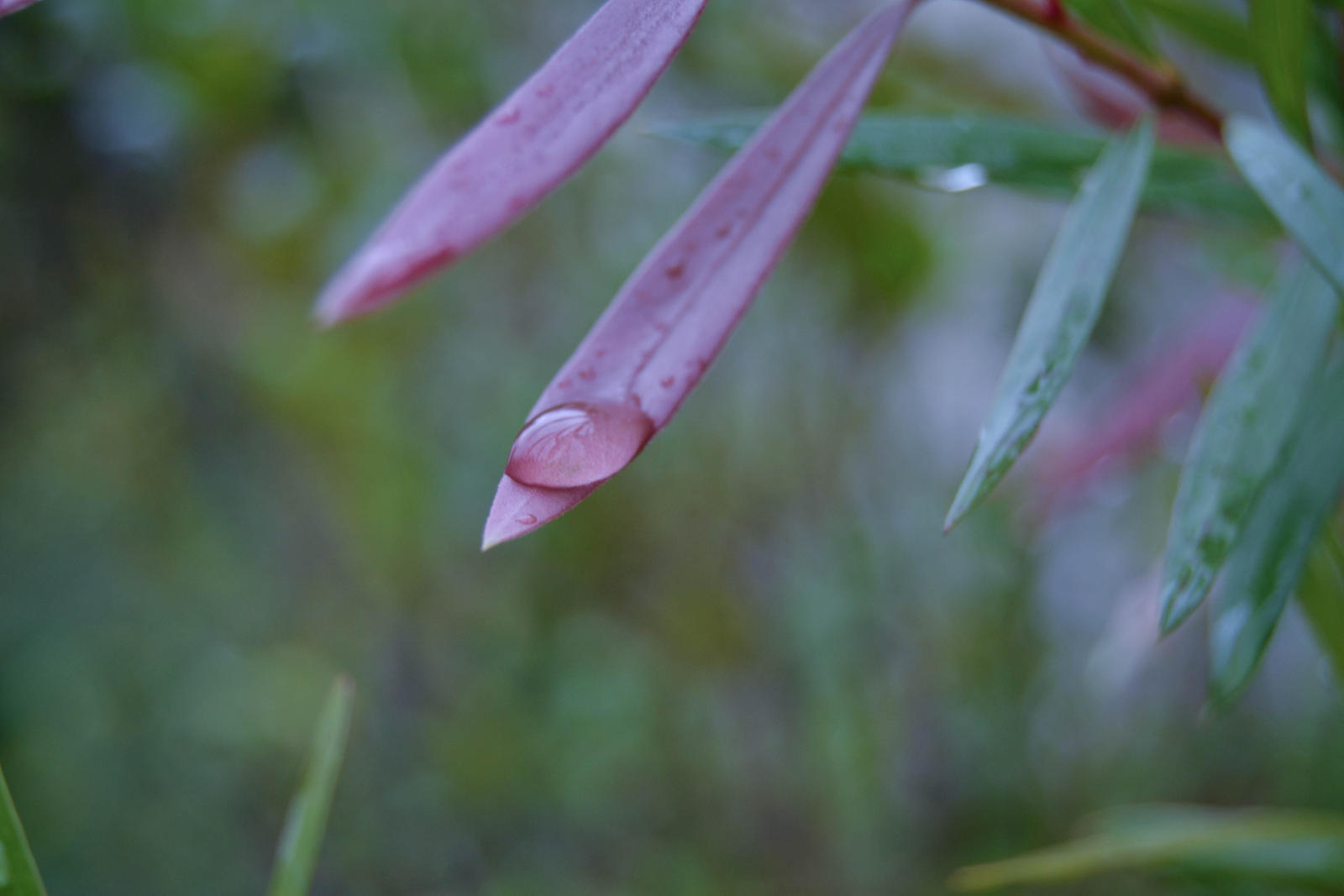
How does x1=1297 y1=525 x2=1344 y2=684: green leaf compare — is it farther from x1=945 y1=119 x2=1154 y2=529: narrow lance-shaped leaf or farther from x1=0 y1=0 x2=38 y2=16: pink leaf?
x1=0 y1=0 x2=38 y2=16: pink leaf

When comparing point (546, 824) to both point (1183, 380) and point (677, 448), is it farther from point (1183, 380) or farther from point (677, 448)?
point (1183, 380)

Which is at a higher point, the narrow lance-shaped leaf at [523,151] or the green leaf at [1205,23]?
the narrow lance-shaped leaf at [523,151]

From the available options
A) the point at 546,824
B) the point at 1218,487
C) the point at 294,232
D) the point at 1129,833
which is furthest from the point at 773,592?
the point at 1218,487

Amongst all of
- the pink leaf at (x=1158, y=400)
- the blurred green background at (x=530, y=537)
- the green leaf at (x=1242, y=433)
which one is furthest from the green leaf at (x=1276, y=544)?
the blurred green background at (x=530, y=537)

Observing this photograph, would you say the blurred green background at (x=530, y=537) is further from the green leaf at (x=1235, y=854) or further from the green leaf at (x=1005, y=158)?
the green leaf at (x=1235, y=854)

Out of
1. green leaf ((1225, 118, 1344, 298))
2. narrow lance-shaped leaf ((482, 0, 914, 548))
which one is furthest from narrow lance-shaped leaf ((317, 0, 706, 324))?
green leaf ((1225, 118, 1344, 298))

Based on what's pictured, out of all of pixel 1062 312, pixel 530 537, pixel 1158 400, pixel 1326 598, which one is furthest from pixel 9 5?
pixel 530 537

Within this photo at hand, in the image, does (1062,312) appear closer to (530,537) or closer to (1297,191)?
(1297,191)
